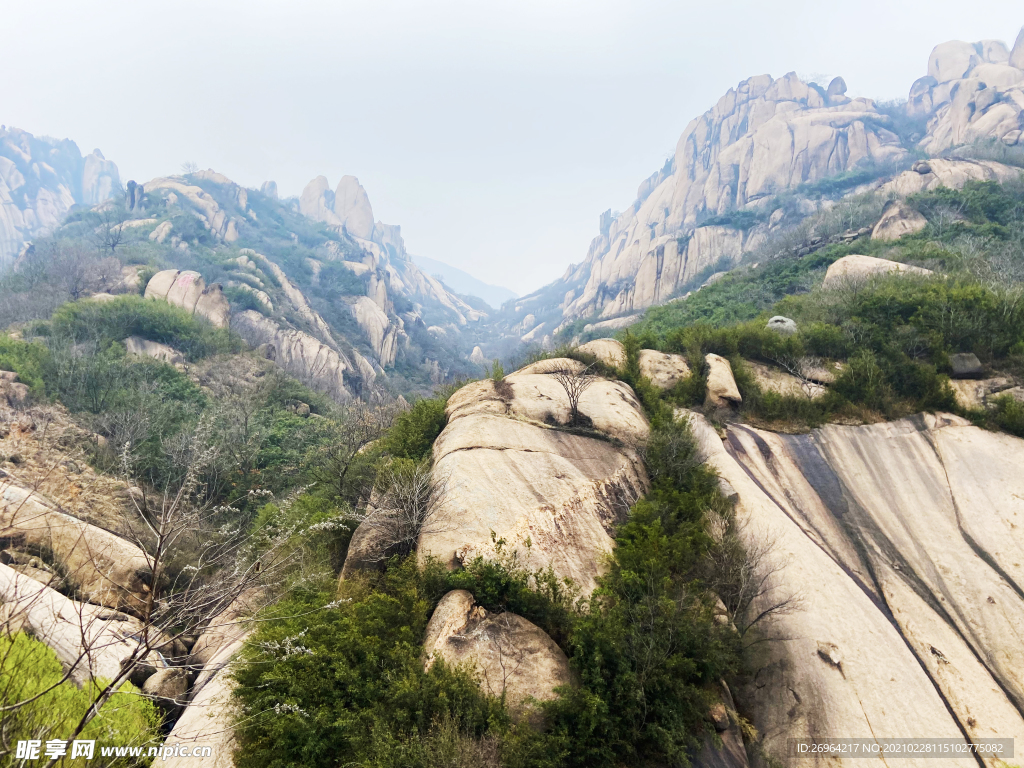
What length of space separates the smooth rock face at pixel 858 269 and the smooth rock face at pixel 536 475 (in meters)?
16.7

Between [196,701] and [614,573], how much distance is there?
27.4ft

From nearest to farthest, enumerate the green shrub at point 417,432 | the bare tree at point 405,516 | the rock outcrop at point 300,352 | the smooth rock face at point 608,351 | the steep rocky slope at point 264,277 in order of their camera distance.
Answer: the bare tree at point 405,516, the green shrub at point 417,432, the smooth rock face at point 608,351, the steep rocky slope at point 264,277, the rock outcrop at point 300,352

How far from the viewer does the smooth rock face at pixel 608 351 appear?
715 inches

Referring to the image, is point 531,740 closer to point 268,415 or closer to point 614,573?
point 614,573

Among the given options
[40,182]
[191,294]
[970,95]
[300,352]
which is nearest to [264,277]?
[191,294]

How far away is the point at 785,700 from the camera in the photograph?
8.29 meters

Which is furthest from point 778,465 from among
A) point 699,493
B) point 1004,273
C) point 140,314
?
point 140,314

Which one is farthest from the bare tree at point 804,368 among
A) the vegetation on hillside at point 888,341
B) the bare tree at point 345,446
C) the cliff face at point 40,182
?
the cliff face at point 40,182

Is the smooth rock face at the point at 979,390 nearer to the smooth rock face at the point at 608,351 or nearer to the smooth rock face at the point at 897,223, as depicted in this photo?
the smooth rock face at the point at 608,351

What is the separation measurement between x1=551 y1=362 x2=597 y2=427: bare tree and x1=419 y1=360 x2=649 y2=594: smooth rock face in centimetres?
26

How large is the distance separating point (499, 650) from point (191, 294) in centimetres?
4649

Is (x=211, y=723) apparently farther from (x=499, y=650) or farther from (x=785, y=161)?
(x=785, y=161)

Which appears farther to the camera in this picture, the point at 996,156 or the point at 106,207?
the point at 106,207

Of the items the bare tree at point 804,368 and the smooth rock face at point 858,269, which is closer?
the bare tree at point 804,368
